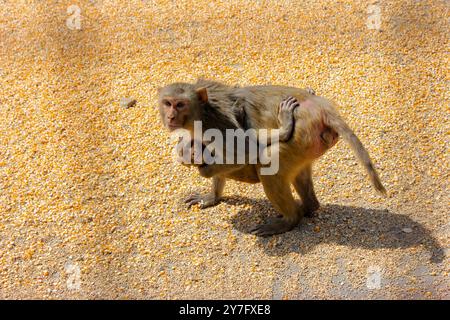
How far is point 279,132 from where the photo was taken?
5031 millimetres

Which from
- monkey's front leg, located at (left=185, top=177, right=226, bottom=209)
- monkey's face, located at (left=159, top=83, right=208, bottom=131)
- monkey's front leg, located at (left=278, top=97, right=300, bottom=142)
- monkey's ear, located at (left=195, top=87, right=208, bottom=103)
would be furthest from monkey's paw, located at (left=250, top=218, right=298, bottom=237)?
monkey's ear, located at (left=195, top=87, right=208, bottom=103)

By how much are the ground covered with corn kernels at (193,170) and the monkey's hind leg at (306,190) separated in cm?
13

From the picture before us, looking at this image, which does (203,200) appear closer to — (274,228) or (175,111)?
(274,228)

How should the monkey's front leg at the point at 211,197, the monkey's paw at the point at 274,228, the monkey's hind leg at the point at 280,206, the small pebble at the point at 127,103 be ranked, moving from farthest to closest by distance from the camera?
the small pebble at the point at 127,103 < the monkey's front leg at the point at 211,197 < the monkey's paw at the point at 274,228 < the monkey's hind leg at the point at 280,206

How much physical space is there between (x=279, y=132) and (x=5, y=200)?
111 inches

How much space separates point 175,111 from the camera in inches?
198

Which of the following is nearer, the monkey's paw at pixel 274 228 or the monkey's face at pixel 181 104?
the monkey's face at pixel 181 104

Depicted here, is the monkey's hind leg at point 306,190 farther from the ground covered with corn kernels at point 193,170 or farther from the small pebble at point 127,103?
the small pebble at point 127,103

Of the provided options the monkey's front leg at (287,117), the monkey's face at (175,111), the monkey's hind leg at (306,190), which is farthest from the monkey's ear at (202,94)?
the monkey's hind leg at (306,190)

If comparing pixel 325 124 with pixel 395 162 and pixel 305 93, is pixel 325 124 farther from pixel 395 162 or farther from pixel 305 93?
pixel 395 162

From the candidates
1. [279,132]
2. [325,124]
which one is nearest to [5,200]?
[279,132]

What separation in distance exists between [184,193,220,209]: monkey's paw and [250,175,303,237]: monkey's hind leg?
1.84 feet

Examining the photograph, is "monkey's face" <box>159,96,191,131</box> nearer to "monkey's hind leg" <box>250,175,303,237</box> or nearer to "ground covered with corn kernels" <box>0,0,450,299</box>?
"monkey's hind leg" <box>250,175,303,237</box>

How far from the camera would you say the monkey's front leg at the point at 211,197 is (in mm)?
5785
